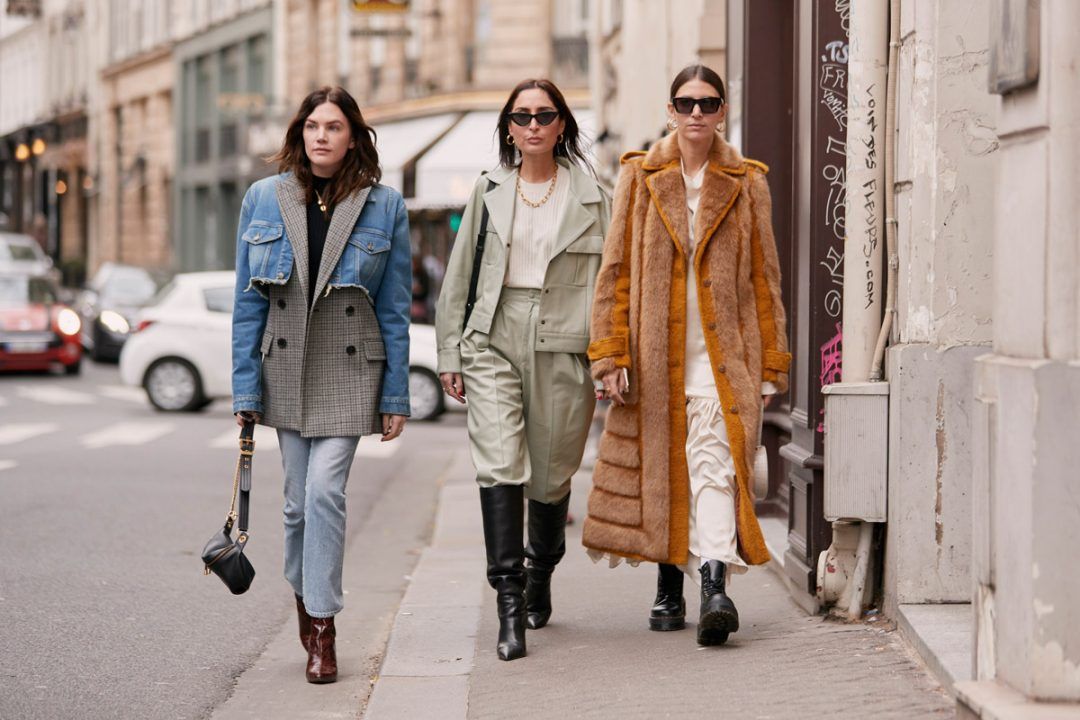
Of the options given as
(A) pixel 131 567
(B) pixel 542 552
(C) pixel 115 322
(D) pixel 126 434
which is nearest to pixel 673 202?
(B) pixel 542 552

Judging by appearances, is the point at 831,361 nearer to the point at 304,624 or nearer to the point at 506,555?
the point at 506,555

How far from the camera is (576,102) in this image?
30344 millimetres

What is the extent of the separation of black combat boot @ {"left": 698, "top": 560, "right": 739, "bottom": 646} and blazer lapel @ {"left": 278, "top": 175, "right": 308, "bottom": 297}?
1.59 m

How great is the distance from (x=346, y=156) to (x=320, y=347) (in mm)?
646

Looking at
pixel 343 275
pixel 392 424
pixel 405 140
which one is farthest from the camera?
pixel 405 140

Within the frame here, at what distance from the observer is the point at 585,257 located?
6230mm

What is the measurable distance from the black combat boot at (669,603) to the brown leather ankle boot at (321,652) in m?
1.18

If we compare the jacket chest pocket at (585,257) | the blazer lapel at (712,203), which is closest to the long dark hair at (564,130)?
the jacket chest pocket at (585,257)

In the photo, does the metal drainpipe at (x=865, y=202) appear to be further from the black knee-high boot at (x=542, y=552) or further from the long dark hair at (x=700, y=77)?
the black knee-high boot at (x=542, y=552)

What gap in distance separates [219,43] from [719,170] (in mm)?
41724

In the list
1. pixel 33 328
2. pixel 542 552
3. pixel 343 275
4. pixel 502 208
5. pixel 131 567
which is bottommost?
pixel 131 567

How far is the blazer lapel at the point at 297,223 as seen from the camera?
5.82m

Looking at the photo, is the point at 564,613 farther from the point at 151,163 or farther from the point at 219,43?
the point at 151,163

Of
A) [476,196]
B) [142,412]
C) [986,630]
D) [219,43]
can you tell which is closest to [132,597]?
[476,196]
